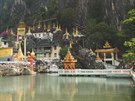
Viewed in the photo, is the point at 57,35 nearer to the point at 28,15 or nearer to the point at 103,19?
the point at 103,19

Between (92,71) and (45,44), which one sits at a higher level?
(45,44)

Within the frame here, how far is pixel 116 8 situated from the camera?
5025 cm

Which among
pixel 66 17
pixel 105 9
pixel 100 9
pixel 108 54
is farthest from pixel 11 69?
pixel 100 9

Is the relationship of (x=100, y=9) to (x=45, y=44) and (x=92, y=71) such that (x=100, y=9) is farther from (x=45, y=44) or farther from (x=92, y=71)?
(x=92, y=71)

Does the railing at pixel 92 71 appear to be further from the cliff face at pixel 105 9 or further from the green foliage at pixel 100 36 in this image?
the cliff face at pixel 105 9

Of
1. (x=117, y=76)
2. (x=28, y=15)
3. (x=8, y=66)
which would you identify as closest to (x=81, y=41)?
(x=8, y=66)

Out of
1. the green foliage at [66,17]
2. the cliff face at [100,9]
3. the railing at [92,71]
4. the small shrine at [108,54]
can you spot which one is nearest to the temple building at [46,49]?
the green foliage at [66,17]

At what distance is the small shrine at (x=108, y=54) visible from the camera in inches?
1716

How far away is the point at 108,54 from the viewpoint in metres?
45.0

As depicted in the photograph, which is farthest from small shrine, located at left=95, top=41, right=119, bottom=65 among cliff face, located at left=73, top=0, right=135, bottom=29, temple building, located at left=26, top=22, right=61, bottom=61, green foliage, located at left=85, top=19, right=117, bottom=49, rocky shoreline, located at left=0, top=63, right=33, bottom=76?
rocky shoreline, located at left=0, top=63, right=33, bottom=76

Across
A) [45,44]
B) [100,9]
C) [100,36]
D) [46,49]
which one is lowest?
[46,49]

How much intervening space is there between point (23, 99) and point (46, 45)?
37.5 metres

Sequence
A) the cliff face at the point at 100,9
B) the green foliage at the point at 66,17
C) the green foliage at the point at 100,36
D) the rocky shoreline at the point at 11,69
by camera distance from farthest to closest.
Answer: the green foliage at the point at 66,17, the cliff face at the point at 100,9, the green foliage at the point at 100,36, the rocky shoreline at the point at 11,69

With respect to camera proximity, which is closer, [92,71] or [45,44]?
[92,71]
